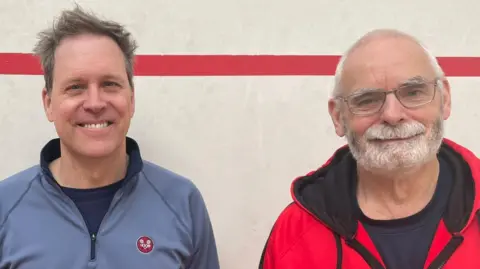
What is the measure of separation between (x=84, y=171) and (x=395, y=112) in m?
0.91

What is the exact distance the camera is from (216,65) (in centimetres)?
176

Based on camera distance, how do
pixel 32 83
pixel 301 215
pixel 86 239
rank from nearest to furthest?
pixel 86 239 → pixel 301 215 → pixel 32 83

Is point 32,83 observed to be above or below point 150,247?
above

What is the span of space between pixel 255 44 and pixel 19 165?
986 mm

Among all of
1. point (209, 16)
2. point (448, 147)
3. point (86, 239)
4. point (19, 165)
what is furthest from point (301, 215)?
point (19, 165)

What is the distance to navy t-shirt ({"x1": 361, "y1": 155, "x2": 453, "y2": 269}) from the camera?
130cm

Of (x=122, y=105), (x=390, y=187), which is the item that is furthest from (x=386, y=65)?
(x=122, y=105)

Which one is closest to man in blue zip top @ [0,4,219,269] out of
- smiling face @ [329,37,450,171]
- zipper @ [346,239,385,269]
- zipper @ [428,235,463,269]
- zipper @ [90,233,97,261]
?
zipper @ [90,233,97,261]

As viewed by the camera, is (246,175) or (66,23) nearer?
(66,23)

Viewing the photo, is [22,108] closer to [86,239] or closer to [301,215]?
[86,239]

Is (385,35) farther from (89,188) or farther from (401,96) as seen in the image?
(89,188)

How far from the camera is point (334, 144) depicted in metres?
1.83

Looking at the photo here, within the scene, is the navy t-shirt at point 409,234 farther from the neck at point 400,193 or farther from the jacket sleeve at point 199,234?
the jacket sleeve at point 199,234

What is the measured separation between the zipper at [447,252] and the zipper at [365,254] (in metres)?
0.13
